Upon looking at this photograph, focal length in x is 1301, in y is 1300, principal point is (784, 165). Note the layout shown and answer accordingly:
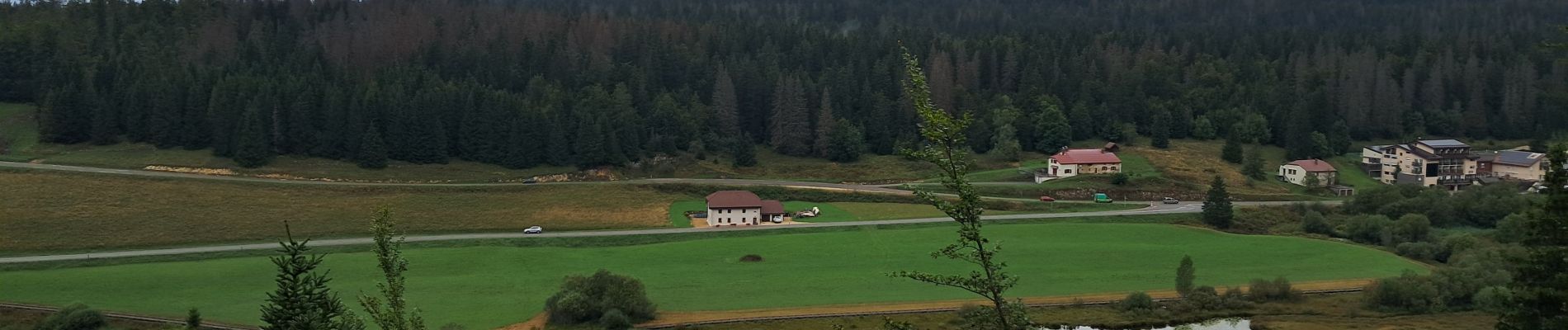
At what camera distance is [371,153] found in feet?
250

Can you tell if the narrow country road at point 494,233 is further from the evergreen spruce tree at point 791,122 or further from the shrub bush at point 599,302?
the shrub bush at point 599,302

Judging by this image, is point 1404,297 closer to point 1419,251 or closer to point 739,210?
point 1419,251

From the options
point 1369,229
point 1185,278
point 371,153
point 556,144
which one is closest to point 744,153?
point 556,144

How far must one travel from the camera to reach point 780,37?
117438 millimetres

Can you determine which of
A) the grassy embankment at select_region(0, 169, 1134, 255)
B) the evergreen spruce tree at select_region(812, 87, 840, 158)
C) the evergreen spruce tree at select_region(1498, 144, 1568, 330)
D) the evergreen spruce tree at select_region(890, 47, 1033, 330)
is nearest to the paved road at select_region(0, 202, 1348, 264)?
the grassy embankment at select_region(0, 169, 1134, 255)

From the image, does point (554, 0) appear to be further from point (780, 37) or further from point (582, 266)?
point (582, 266)

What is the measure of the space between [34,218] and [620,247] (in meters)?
27.0

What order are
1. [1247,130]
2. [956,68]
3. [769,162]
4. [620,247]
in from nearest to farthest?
[620,247], [769,162], [1247,130], [956,68]

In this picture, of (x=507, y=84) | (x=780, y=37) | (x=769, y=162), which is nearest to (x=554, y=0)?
(x=780, y=37)

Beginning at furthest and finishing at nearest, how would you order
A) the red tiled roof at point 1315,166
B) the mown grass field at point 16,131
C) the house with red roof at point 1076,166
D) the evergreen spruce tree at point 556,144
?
the red tiled roof at point 1315,166 < the evergreen spruce tree at point 556,144 < the house with red roof at point 1076,166 < the mown grass field at point 16,131

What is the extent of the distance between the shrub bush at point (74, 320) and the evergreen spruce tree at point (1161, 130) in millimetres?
69137

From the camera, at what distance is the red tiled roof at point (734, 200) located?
214ft

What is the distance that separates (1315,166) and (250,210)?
61.9 metres

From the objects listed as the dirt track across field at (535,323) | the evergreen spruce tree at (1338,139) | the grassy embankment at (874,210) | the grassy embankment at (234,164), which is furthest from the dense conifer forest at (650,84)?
the dirt track across field at (535,323)
